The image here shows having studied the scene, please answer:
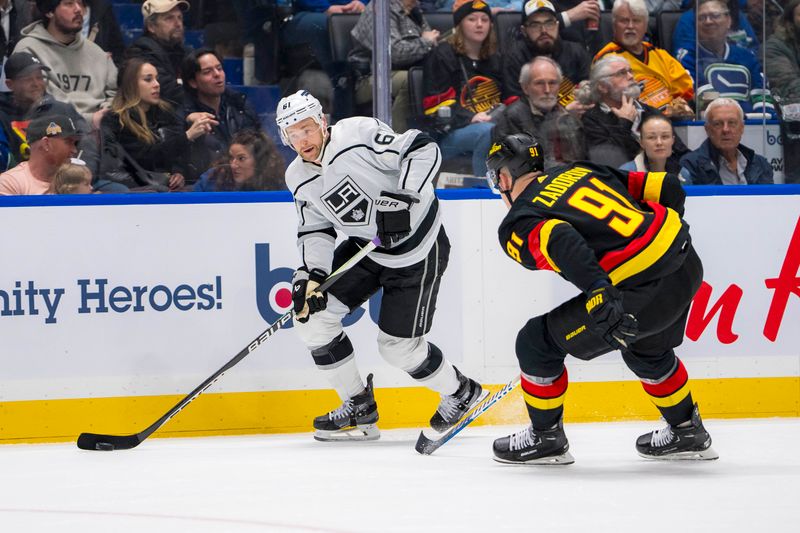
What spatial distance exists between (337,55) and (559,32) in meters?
0.97

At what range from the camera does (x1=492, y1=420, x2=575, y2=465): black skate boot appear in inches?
132

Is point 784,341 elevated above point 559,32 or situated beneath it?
situated beneath

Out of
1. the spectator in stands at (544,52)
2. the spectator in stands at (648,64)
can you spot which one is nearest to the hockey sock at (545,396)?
the spectator in stands at (544,52)

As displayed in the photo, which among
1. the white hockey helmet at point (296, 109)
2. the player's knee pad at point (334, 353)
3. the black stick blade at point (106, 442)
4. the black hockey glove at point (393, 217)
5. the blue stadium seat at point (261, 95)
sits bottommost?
the black stick blade at point (106, 442)

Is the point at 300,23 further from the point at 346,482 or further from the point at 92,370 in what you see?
the point at 346,482

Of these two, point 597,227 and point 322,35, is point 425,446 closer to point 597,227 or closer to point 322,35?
point 597,227

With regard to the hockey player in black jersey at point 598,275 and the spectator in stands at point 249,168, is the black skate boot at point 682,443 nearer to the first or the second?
the hockey player in black jersey at point 598,275

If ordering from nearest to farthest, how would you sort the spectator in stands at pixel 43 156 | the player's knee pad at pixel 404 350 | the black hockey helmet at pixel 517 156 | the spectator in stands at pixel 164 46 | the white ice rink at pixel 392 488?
the white ice rink at pixel 392 488, the black hockey helmet at pixel 517 156, the player's knee pad at pixel 404 350, the spectator in stands at pixel 43 156, the spectator in stands at pixel 164 46

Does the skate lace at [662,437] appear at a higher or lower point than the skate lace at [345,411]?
higher

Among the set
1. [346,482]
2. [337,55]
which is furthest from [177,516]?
[337,55]

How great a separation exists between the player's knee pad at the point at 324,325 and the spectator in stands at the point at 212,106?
32.5 inches

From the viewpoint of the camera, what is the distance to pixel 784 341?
175 inches

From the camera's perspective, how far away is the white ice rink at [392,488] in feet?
8.66

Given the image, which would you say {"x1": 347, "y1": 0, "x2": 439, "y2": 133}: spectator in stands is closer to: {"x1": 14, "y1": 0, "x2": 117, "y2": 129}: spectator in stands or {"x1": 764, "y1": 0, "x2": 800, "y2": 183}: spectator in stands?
{"x1": 14, "y1": 0, "x2": 117, "y2": 129}: spectator in stands
